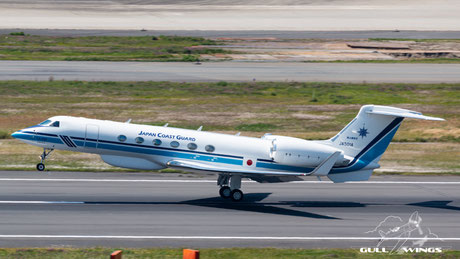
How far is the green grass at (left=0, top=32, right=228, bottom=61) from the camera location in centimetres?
7200

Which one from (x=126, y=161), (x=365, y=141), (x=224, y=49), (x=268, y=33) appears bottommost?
(x=126, y=161)

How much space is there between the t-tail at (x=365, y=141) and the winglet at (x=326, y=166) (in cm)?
146

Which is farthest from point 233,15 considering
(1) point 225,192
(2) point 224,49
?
(1) point 225,192

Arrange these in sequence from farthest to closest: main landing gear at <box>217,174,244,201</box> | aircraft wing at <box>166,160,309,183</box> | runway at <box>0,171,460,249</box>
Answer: main landing gear at <box>217,174,244,201</box>
aircraft wing at <box>166,160,309,183</box>
runway at <box>0,171,460,249</box>

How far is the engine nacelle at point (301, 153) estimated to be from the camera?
2642 centimetres

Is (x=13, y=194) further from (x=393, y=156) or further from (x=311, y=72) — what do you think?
(x=311, y=72)

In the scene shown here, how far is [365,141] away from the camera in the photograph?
88.2 ft

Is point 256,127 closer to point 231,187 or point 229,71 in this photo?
point 231,187

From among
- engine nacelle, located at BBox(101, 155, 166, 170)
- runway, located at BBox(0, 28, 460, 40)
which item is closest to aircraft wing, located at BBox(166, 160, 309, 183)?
engine nacelle, located at BBox(101, 155, 166, 170)

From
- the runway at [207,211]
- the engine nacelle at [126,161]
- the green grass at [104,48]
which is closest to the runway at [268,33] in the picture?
the green grass at [104,48]

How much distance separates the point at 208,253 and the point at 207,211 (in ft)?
18.1

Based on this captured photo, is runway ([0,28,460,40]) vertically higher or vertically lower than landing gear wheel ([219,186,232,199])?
higher

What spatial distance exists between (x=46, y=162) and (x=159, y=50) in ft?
143

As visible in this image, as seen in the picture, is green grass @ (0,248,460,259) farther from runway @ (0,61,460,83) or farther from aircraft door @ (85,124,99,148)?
runway @ (0,61,460,83)
